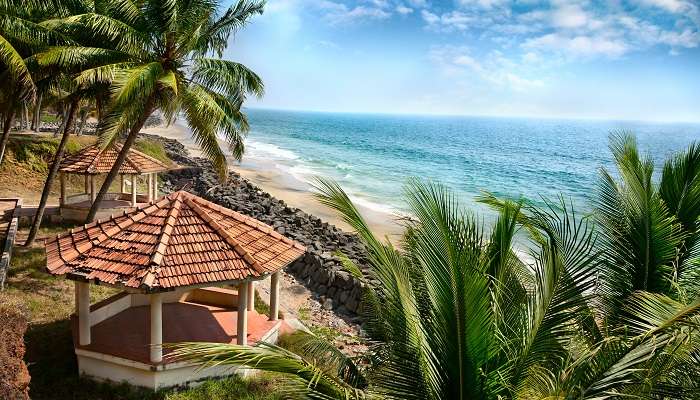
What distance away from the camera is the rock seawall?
16277 millimetres

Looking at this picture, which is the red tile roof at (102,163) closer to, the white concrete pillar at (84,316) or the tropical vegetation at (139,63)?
the tropical vegetation at (139,63)

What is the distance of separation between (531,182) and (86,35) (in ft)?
157

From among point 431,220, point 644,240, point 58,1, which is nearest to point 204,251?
point 431,220

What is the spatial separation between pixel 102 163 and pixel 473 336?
59.1ft

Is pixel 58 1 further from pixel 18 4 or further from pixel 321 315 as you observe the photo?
pixel 321 315

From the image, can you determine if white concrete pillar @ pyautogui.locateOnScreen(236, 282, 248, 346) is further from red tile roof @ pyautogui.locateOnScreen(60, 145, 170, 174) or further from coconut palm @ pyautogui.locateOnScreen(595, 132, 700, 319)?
red tile roof @ pyautogui.locateOnScreen(60, 145, 170, 174)

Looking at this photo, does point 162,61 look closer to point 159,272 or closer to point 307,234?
point 159,272

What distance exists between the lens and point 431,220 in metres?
4.29

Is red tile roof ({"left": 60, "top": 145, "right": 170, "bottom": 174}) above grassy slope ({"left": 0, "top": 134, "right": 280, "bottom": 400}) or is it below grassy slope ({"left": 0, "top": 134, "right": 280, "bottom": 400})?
above

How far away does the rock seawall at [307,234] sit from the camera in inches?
641

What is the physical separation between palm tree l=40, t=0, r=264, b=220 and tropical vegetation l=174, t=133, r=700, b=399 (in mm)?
8998

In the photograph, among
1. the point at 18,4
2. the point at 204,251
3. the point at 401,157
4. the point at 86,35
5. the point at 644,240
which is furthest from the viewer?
the point at 401,157

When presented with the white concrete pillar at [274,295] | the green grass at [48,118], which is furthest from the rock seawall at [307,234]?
the green grass at [48,118]

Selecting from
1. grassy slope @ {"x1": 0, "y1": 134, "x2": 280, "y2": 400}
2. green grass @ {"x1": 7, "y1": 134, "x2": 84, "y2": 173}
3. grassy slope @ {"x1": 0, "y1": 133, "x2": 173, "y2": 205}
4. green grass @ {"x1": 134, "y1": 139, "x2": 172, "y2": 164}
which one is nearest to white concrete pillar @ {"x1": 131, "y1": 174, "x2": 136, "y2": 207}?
grassy slope @ {"x1": 0, "y1": 134, "x2": 280, "y2": 400}
